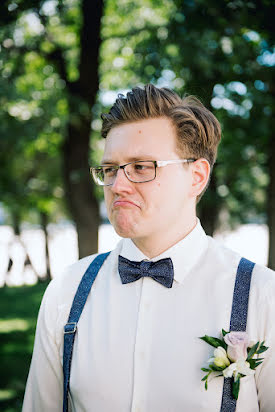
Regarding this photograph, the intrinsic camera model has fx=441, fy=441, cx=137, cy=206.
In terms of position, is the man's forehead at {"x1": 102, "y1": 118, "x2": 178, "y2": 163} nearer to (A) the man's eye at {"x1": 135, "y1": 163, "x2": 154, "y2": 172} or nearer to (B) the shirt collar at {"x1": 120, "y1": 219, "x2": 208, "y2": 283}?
(A) the man's eye at {"x1": 135, "y1": 163, "x2": 154, "y2": 172}

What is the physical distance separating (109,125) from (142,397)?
1428 millimetres

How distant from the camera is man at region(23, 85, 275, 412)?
2086mm

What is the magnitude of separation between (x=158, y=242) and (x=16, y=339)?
19.8 ft

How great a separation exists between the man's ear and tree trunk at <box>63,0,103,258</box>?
597 cm

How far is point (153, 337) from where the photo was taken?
2182 mm

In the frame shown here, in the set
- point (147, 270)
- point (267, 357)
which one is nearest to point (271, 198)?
point (147, 270)

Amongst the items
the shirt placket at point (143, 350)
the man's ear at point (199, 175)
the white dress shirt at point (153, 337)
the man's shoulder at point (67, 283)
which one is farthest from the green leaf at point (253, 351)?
the man's shoulder at point (67, 283)

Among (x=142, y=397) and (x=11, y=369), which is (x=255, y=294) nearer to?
(x=142, y=397)

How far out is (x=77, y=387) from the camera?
2.21 meters

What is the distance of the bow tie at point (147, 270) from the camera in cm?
229

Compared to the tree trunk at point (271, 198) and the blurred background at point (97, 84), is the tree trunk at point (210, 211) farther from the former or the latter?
the tree trunk at point (271, 198)

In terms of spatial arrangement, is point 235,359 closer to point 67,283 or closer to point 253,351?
point 253,351

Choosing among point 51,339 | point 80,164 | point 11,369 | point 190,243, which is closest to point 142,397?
point 51,339

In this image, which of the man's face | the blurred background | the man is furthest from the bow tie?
the blurred background
